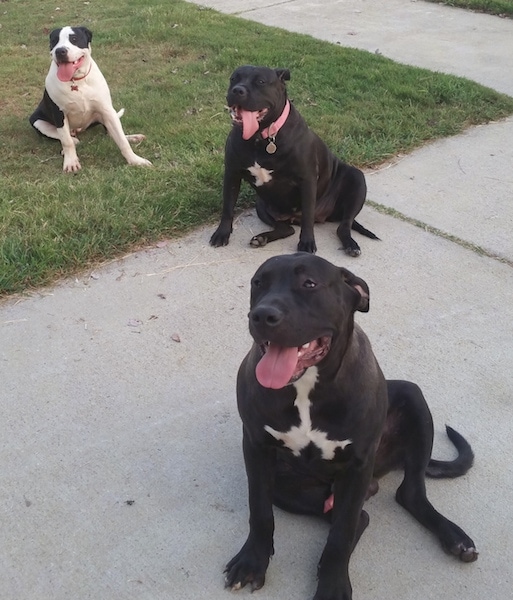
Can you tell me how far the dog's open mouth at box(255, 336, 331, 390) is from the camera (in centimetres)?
233

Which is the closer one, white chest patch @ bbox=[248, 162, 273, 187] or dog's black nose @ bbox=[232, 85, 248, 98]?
dog's black nose @ bbox=[232, 85, 248, 98]

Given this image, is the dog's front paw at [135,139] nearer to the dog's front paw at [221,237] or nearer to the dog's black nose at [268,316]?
the dog's front paw at [221,237]

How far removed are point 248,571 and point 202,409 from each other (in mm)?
952

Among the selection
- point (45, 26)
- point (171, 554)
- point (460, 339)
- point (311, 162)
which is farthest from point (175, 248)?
point (45, 26)

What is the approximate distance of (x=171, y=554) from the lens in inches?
107

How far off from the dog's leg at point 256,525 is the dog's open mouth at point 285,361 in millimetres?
356

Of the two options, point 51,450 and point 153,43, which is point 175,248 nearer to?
point 51,450

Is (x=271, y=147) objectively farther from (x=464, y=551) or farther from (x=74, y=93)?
(x=464, y=551)

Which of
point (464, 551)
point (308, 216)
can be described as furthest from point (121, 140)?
point (464, 551)

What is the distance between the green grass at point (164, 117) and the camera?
4.80 m

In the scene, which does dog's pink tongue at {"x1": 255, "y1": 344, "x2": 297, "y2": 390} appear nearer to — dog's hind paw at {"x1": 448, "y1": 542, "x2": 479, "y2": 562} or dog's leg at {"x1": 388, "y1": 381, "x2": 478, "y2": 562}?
dog's leg at {"x1": 388, "y1": 381, "x2": 478, "y2": 562}

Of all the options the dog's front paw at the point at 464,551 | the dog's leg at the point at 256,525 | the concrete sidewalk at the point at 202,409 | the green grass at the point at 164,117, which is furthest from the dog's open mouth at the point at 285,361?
the green grass at the point at 164,117

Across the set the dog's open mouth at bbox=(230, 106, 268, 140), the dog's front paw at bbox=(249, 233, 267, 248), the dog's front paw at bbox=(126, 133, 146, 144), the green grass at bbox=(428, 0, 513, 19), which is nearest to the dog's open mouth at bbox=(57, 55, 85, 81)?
the dog's front paw at bbox=(126, 133, 146, 144)

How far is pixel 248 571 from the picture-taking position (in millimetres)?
2594
